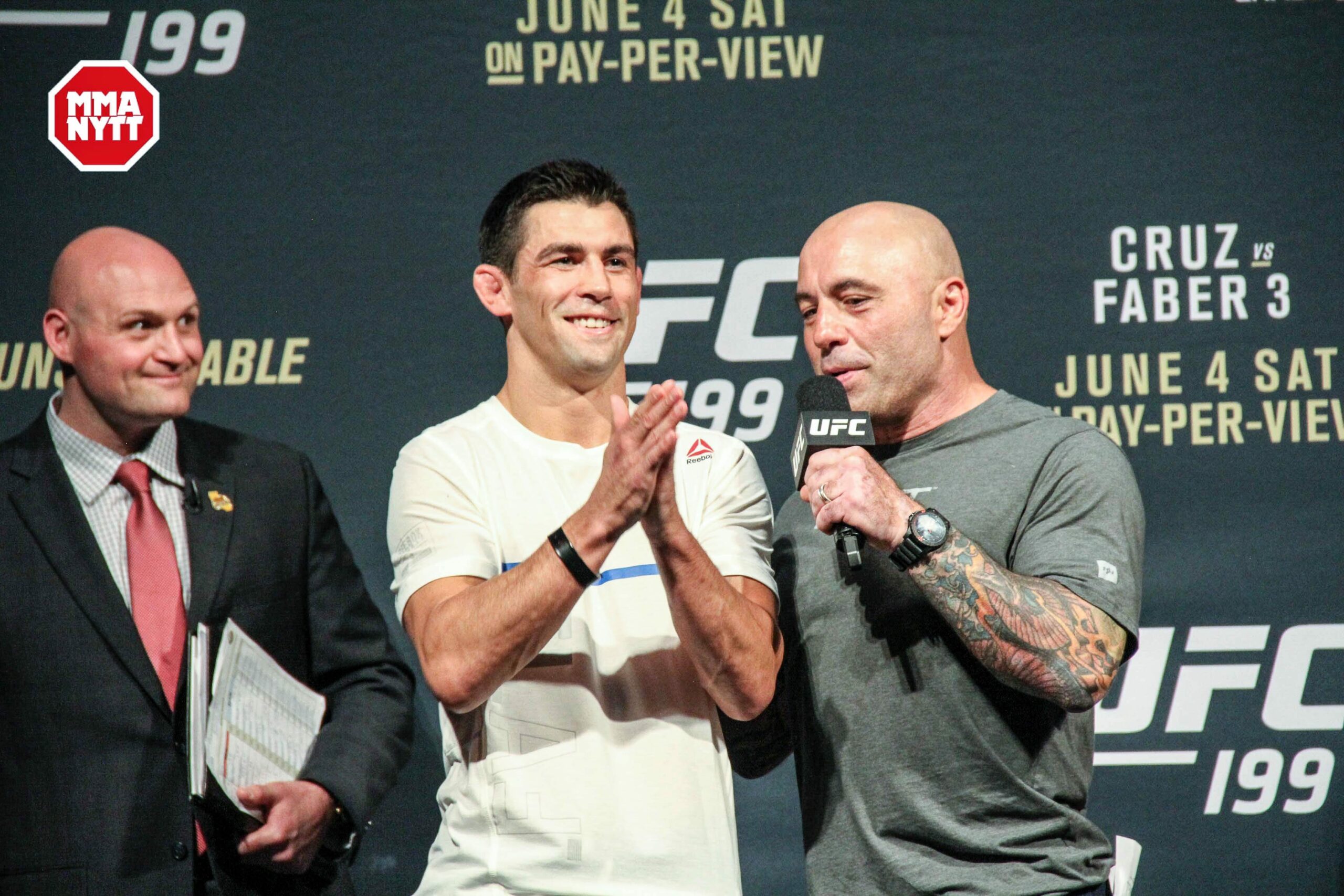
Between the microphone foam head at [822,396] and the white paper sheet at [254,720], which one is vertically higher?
the microphone foam head at [822,396]

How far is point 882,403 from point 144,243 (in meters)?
1.38

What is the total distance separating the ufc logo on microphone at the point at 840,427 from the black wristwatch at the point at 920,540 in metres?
0.16

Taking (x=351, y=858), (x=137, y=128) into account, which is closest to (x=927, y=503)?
(x=351, y=858)

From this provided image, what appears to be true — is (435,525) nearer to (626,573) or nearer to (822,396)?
(626,573)

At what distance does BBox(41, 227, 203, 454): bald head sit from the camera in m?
2.49

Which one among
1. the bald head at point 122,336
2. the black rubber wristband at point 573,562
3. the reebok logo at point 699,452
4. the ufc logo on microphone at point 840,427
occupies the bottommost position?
the black rubber wristband at point 573,562

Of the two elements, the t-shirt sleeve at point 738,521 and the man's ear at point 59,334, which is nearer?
the t-shirt sleeve at point 738,521

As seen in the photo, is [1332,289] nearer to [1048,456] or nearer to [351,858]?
[1048,456]

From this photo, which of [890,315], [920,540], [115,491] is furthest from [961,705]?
[115,491]

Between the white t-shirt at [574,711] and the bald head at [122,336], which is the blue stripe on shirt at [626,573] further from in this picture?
the bald head at [122,336]

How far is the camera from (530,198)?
8.04 feet

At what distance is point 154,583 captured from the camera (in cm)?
240

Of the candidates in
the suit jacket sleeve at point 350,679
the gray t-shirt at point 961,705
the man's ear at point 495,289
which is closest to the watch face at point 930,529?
the gray t-shirt at point 961,705

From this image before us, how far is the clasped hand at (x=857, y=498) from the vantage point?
206 cm
